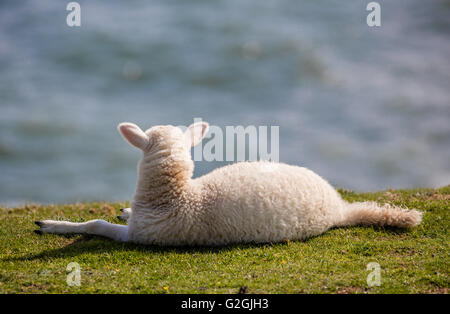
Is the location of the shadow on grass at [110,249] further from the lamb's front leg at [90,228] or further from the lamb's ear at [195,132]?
the lamb's ear at [195,132]

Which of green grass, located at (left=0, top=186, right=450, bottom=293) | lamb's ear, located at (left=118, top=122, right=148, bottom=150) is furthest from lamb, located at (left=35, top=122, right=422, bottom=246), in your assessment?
green grass, located at (left=0, top=186, right=450, bottom=293)

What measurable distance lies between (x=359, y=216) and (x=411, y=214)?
708mm

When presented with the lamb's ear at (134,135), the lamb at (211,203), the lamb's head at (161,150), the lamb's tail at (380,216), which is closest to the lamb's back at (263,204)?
the lamb at (211,203)

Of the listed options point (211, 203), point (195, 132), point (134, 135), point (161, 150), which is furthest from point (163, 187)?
point (195, 132)

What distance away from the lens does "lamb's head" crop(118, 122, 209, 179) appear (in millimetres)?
7328

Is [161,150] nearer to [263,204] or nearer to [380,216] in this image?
[263,204]

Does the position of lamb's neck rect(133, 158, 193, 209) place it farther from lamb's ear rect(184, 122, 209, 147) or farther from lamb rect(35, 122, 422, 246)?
lamb's ear rect(184, 122, 209, 147)

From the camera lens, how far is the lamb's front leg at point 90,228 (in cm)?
751

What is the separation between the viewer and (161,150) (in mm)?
7375

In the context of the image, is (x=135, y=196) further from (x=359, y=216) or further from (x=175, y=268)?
(x=359, y=216)

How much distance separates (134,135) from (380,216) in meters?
3.62

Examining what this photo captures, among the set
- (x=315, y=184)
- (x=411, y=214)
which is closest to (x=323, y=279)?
(x=315, y=184)

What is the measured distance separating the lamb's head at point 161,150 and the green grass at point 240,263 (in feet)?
3.35

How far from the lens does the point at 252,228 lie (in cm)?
716
